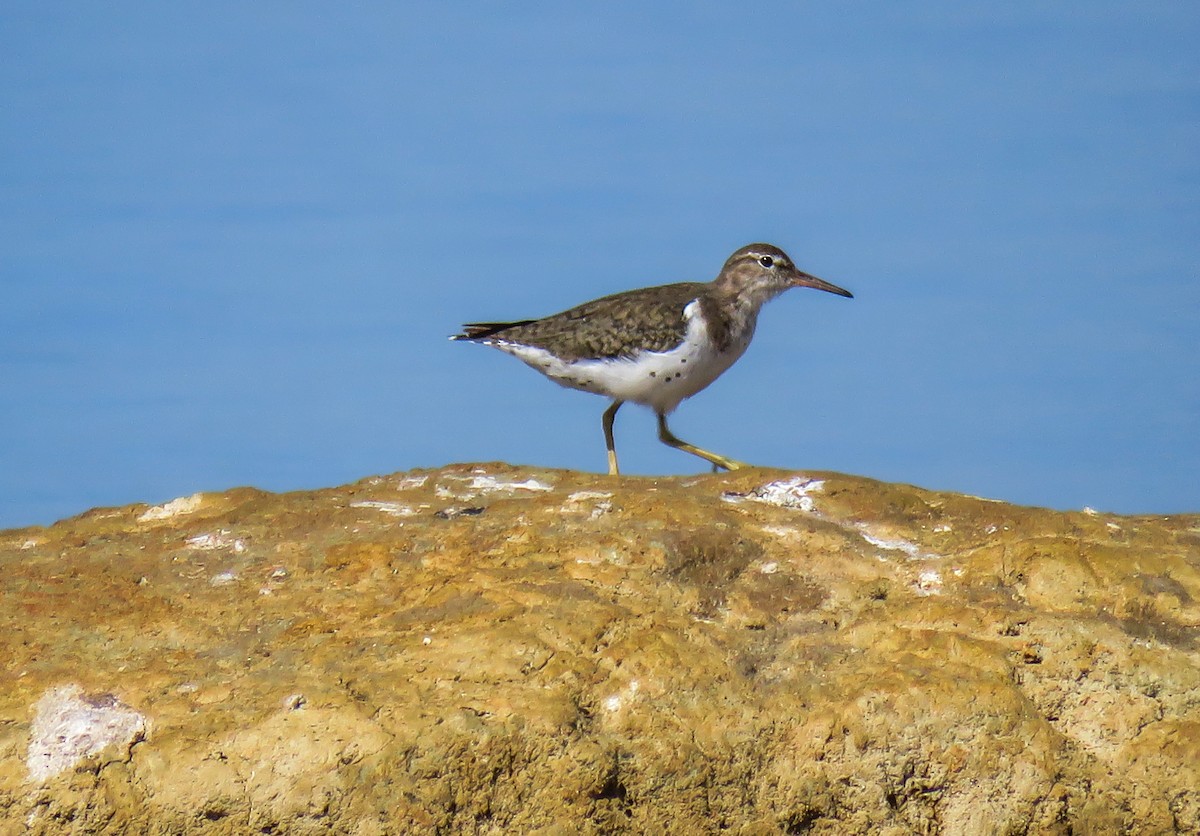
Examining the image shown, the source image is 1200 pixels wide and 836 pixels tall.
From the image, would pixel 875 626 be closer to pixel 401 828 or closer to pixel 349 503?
pixel 401 828

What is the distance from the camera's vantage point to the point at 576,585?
598 cm

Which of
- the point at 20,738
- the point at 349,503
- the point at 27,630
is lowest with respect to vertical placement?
the point at 20,738

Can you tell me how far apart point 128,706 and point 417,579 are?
4.68 ft

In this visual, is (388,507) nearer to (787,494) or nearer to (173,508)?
(173,508)

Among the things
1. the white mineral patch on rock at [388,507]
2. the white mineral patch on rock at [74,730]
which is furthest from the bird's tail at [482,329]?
Answer: the white mineral patch on rock at [74,730]

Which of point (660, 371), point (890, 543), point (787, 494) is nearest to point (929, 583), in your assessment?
point (890, 543)

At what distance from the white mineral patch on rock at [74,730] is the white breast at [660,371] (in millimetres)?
5589

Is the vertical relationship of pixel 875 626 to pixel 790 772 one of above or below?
above

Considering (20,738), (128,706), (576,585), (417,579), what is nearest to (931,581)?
(576,585)

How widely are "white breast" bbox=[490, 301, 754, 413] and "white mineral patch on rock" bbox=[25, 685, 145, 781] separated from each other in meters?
5.59

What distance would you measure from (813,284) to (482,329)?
9.61 feet

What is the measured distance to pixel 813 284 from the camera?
11523 mm

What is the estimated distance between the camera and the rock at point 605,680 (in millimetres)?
5184

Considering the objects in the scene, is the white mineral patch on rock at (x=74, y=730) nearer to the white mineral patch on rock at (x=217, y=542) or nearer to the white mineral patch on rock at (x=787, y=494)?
the white mineral patch on rock at (x=217, y=542)
